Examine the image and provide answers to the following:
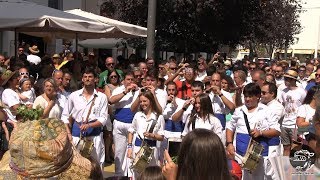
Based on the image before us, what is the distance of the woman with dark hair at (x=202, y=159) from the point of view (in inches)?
109

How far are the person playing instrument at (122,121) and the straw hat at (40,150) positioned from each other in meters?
5.88

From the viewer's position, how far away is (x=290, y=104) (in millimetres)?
10133

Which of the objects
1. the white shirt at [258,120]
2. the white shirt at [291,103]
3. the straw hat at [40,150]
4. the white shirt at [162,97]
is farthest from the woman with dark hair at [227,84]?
the straw hat at [40,150]

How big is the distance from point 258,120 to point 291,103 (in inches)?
128

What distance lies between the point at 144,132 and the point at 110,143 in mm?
2760

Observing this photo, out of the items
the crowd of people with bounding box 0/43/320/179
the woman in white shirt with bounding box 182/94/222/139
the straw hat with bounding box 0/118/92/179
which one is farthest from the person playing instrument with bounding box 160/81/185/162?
the straw hat with bounding box 0/118/92/179

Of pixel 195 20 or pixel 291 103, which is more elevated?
pixel 195 20

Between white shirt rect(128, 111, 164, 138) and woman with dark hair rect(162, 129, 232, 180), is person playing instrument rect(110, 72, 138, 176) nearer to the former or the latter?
white shirt rect(128, 111, 164, 138)

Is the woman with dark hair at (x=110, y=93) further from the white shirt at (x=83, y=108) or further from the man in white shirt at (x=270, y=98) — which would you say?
the man in white shirt at (x=270, y=98)

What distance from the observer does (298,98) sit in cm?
1010

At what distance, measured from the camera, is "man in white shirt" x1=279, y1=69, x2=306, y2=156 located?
9.88 m

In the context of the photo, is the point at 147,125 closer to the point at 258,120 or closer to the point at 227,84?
the point at 258,120

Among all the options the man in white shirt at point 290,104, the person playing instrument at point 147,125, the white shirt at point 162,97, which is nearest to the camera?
the person playing instrument at point 147,125

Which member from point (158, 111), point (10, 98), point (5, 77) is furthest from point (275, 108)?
point (5, 77)
